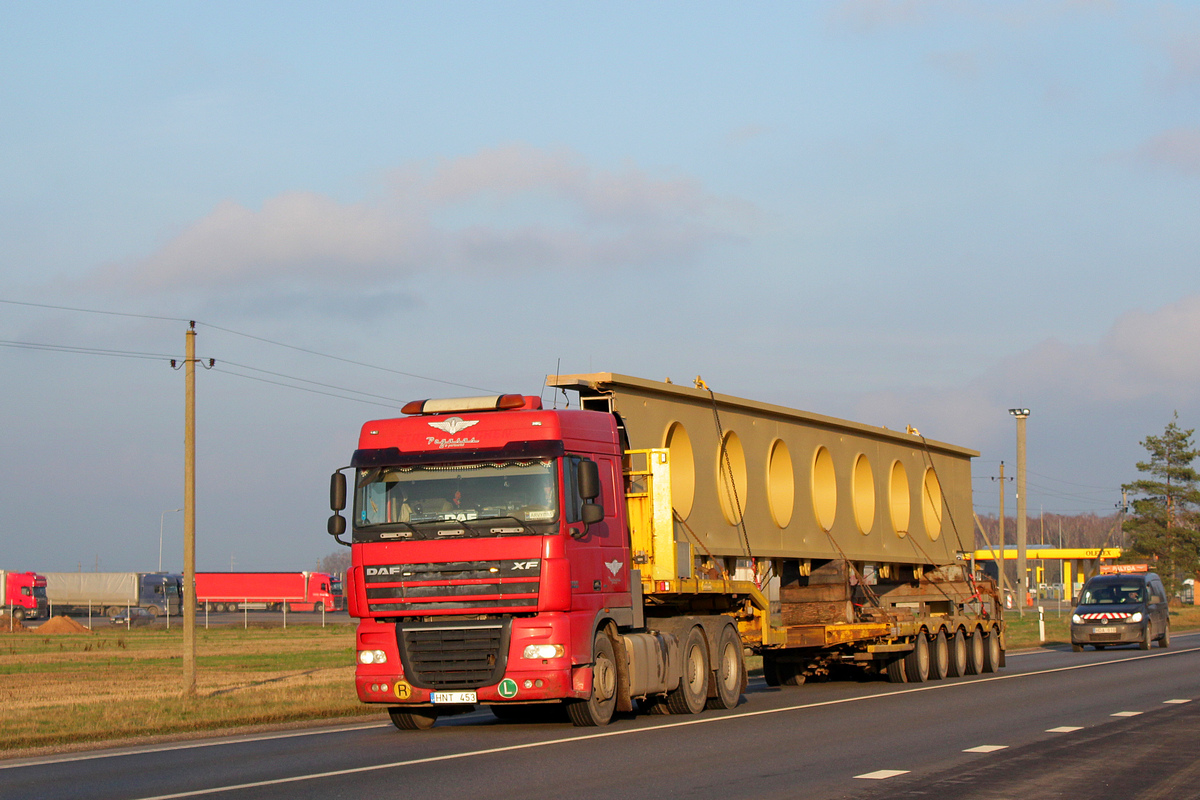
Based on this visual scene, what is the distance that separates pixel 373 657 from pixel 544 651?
2.01m

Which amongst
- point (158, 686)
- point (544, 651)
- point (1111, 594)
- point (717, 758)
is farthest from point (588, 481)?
point (1111, 594)

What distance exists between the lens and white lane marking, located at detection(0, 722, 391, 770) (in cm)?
1335

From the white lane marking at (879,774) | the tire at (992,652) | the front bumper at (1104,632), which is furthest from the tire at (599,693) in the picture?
the front bumper at (1104,632)

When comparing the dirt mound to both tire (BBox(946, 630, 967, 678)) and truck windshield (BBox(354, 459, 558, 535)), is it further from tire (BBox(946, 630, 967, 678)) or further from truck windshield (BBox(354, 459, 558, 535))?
truck windshield (BBox(354, 459, 558, 535))

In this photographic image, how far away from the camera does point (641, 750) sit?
42.4ft

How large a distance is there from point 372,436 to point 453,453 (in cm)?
104

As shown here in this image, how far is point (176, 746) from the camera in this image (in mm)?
14695

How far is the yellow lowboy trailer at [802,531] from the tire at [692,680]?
1.76 ft

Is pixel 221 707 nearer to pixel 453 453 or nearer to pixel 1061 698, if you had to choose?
pixel 453 453

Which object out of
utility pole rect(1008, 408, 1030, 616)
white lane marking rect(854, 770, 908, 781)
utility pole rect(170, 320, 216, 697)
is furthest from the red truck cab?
utility pole rect(1008, 408, 1030, 616)

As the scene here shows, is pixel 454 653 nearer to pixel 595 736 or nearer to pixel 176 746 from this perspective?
pixel 595 736

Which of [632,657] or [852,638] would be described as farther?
[852,638]

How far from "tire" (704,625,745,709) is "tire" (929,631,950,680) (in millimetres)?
7455

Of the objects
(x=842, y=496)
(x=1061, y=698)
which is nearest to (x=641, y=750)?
(x=1061, y=698)
